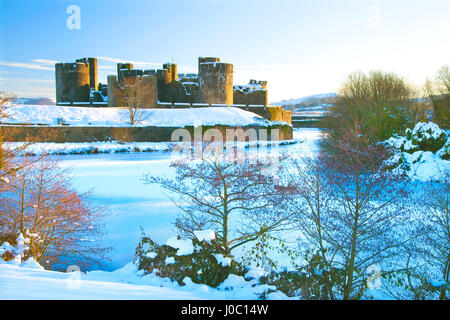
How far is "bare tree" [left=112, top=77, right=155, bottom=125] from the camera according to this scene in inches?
1256

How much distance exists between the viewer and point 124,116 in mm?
30734

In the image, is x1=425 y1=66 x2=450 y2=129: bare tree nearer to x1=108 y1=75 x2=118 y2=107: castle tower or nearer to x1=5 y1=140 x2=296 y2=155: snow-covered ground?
x1=5 y1=140 x2=296 y2=155: snow-covered ground

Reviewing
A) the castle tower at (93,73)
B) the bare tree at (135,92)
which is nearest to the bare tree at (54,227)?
the bare tree at (135,92)

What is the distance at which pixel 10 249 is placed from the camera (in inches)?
239

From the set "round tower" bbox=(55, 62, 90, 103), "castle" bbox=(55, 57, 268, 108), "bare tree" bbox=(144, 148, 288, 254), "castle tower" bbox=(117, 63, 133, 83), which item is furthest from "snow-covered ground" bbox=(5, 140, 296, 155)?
"bare tree" bbox=(144, 148, 288, 254)

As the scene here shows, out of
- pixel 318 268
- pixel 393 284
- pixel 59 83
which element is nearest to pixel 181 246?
pixel 318 268

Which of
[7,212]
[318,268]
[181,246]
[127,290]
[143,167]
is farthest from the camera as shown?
[143,167]

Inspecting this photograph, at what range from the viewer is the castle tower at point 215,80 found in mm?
33219

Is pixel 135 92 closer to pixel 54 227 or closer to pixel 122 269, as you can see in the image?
pixel 54 227

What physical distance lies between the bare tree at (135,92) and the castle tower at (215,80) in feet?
15.5

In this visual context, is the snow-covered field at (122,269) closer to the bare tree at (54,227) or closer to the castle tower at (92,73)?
the bare tree at (54,227)

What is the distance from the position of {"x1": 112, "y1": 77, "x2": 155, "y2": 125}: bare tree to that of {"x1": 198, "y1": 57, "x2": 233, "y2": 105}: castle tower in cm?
472
